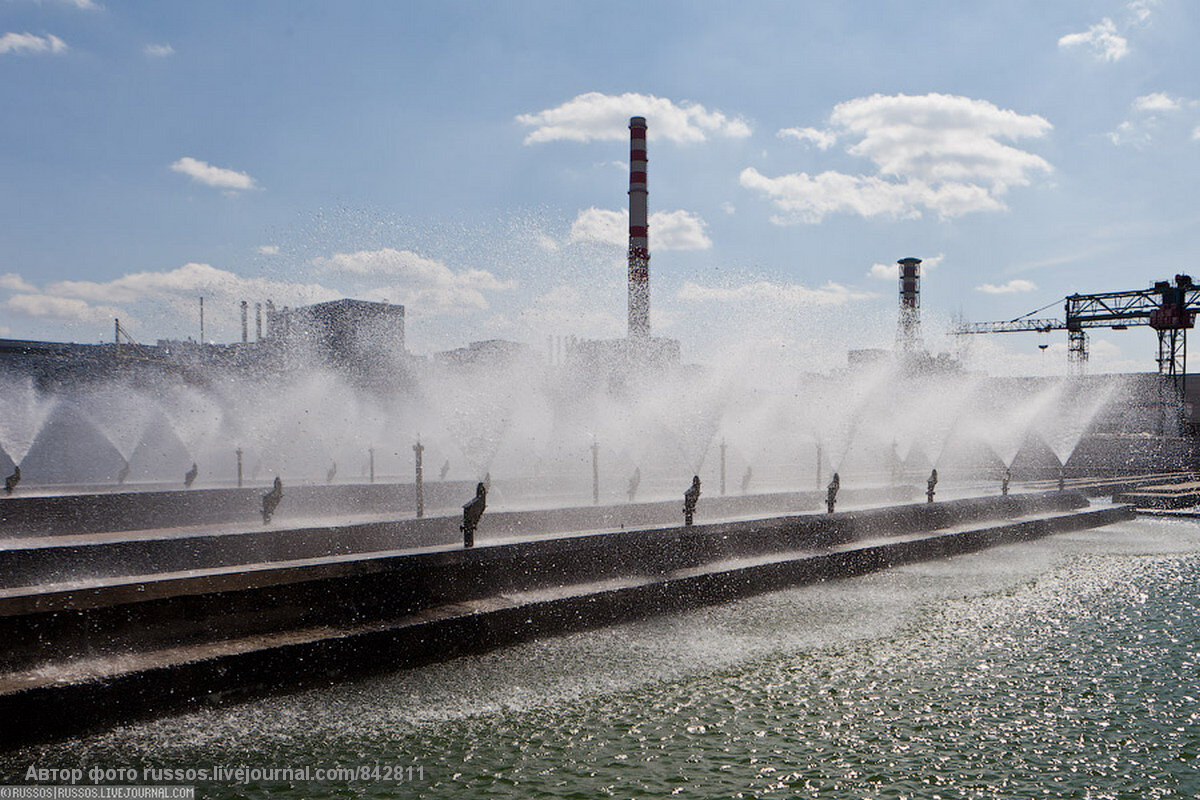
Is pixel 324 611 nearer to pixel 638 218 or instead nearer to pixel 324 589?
pixel 324 589

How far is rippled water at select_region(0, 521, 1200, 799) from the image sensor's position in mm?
5137

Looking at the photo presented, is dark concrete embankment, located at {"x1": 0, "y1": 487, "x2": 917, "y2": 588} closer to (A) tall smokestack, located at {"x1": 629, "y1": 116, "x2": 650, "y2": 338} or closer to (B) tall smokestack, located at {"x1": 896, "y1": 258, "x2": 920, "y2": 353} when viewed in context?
(A) tall smokestack, located at {"x1": 629, "y1": 116, "x2": 650, "y2": 338}

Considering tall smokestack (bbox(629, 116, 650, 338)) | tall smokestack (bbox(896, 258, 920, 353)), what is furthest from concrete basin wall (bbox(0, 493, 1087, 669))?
tall smokestack (bbox(896, 258, 920, 353))

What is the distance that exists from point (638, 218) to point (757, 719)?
43.6 m

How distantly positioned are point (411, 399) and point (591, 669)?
158ft

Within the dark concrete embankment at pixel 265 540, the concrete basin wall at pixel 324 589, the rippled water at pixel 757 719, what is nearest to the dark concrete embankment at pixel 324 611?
the concrete basin wall at pixel 324 589

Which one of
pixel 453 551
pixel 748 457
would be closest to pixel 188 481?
pixel 453 551

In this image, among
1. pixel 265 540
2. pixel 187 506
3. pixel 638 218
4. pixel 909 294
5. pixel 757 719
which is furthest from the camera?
pixel 909 294

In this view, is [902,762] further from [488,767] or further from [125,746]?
[125,746]

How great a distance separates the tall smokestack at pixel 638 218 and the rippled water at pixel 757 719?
39899 millimetres

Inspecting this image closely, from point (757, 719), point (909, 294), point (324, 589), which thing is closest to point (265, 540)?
point (324, 589)

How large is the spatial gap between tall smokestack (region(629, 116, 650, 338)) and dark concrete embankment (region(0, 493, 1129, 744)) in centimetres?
3756

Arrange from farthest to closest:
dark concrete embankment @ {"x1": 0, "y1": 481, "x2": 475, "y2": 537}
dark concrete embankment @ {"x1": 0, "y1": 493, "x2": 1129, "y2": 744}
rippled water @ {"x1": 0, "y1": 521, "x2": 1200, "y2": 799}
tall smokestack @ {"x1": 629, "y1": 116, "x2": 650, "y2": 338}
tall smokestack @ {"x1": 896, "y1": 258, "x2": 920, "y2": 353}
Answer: tall smokestack @ {"x1": 896, "y1": 258, "x2": 920, "y2": 353}, tall smokestack @ {"x1": 629, "y1": 116, "x2": 650, "y2": 338}, dark concrete embankment @ {"x1": 0, "y1": 481, "x2": 475, "y2": 537}, dark concrete embankment @ {"x1": 0, "y1": 493, "x2": 1129, "y2": 744}, rippled water @ {"x1": 0, "y1": 521, "x2": 1200, "y2": 799}

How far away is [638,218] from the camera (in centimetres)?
4784
